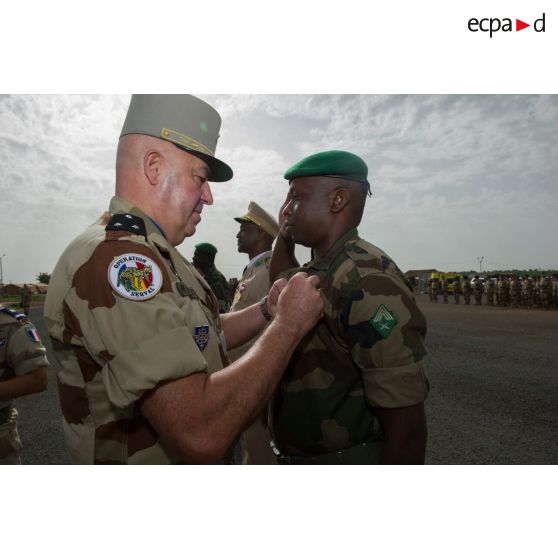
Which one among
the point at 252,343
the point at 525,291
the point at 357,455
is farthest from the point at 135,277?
the point at 525,291

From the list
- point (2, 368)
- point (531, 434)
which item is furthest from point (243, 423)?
point (531, 434)

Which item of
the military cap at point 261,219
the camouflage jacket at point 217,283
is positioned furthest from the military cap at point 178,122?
the camouflage jacket at point 217,283

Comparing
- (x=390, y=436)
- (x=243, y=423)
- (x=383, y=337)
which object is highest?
(x=383, y=337)

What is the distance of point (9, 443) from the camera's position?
277 cm

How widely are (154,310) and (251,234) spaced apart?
145 inches

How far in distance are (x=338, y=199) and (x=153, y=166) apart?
42.2 inches

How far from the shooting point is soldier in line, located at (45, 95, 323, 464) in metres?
1.19

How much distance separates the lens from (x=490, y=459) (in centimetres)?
409

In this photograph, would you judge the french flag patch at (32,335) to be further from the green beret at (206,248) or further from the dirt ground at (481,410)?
the green beret at (206,248)

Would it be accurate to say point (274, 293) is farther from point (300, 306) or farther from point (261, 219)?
point (261, 219)

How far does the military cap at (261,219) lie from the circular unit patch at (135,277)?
11.6 ft

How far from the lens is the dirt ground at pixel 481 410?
4.32m

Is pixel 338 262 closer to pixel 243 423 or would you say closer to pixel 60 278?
pixel 243 423

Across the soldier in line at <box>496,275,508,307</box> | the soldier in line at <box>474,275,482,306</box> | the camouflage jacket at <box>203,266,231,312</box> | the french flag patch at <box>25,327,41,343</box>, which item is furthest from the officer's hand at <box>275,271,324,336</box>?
the soldier in line at <box>474,275,482,306</box>
